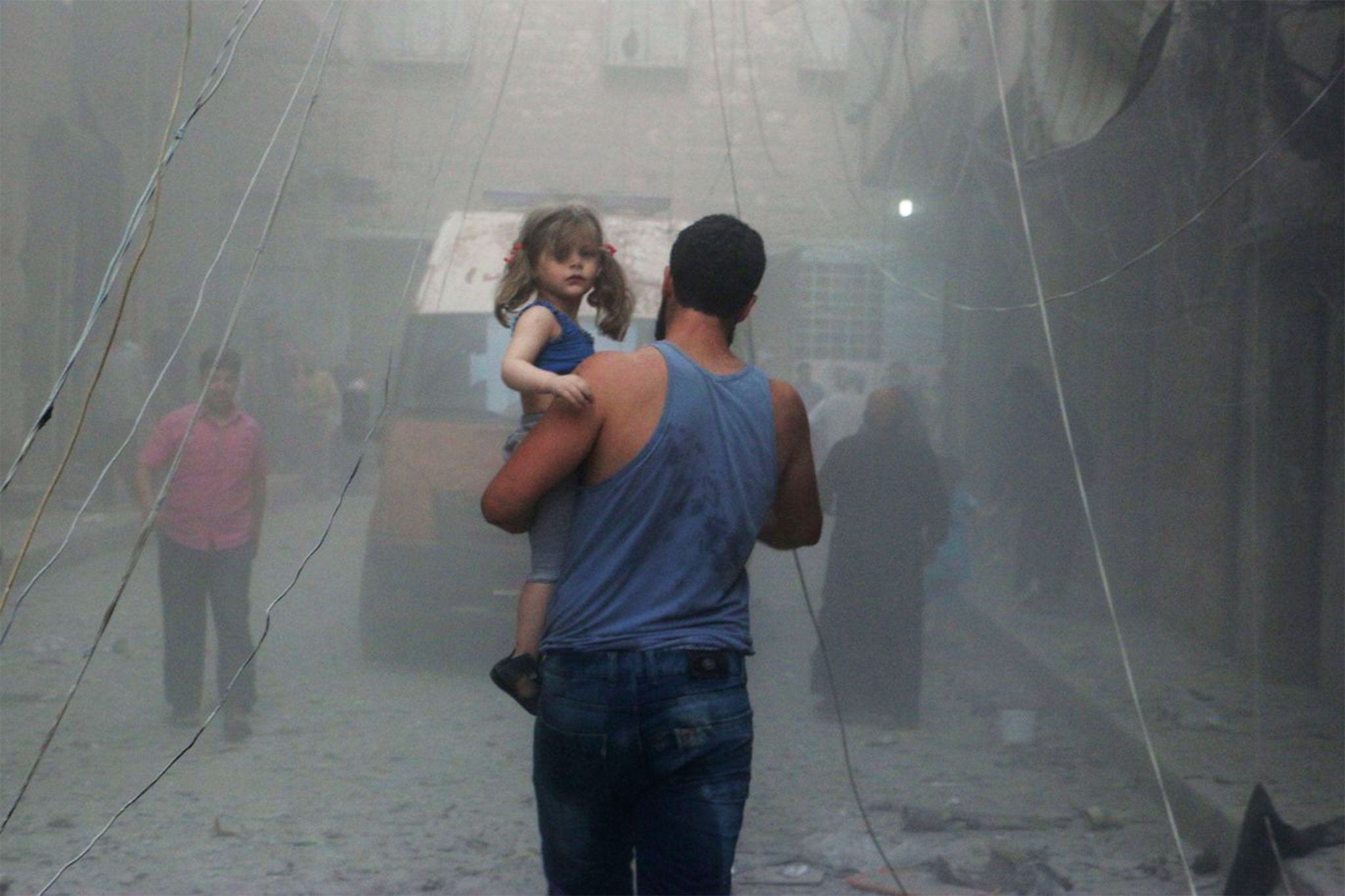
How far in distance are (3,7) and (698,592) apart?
2.71 meters

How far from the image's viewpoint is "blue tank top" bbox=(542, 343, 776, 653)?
1901 mm

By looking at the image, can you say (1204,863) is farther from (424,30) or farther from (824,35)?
(424,30)

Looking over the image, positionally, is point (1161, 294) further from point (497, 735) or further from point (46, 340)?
point (46, 340)

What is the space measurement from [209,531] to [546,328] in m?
1.76

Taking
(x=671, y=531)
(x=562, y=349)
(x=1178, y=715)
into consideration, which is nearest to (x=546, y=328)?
(x=562, y=349)

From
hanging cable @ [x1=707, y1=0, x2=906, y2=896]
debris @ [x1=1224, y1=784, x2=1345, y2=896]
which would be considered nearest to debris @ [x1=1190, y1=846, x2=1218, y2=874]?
debris @ [x1=1224, y1=784, x2=1345, y2=896]

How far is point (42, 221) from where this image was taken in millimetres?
3609

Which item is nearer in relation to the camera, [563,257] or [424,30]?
[563,257]

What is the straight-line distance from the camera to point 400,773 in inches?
140

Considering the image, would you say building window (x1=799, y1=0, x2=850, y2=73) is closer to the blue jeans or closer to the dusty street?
the dusty street

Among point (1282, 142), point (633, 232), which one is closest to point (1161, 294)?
point (1282, 142)

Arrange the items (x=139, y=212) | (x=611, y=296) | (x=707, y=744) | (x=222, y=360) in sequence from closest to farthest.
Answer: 1. (x=707, y=744)
2. (x=611, y=296)
3. (x=139, y=212)
4. (x=222, y=360)

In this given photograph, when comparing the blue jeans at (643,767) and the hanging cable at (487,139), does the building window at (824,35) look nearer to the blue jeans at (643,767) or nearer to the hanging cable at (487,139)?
the hanging cable at (487,139)

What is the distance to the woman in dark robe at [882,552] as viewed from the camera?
363cm
